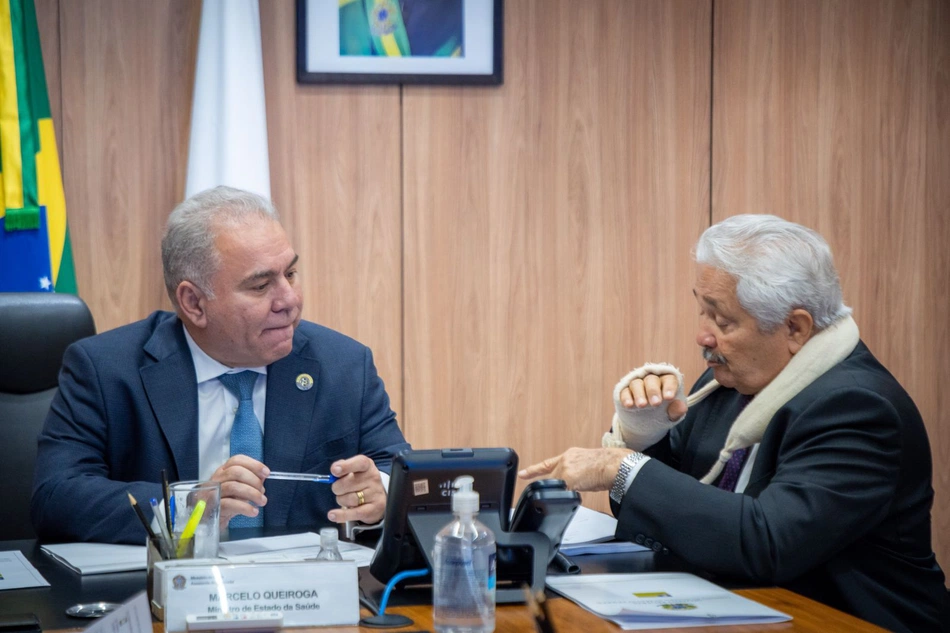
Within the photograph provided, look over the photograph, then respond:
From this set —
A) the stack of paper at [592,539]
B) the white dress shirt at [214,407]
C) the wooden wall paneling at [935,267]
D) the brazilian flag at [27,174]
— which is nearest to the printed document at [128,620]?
the stack of paper at [592,539]

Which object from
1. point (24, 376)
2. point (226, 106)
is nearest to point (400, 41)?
point (226, 106)

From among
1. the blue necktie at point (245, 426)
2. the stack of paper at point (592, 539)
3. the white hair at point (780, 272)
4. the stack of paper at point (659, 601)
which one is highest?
the white hair at point (780, 272)

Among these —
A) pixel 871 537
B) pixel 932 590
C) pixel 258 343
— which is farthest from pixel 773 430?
pixel 258 343

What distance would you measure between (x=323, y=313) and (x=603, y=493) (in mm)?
1261

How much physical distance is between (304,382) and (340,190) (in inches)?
58.7

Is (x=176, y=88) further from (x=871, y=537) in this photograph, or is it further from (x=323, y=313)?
(x=871, y=537)

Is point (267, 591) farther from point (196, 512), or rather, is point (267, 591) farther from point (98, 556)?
point (98, 556)

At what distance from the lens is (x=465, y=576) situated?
1438mm

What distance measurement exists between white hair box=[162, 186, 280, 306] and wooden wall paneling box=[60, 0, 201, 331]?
133 cm

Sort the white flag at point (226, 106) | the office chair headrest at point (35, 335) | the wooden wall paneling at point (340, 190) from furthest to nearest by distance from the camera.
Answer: the wooden wall paneling at point (340, 190), the white flag at point (226, 106), the office chair headrest at point (35, 335)

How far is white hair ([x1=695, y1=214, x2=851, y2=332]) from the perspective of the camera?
2094 mm

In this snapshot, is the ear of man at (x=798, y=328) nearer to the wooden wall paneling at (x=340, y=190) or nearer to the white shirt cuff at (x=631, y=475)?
the white shirt cuff at (x=631, y=475)

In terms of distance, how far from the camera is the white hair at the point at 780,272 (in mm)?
2094

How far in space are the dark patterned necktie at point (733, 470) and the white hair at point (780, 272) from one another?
0.91 ft
